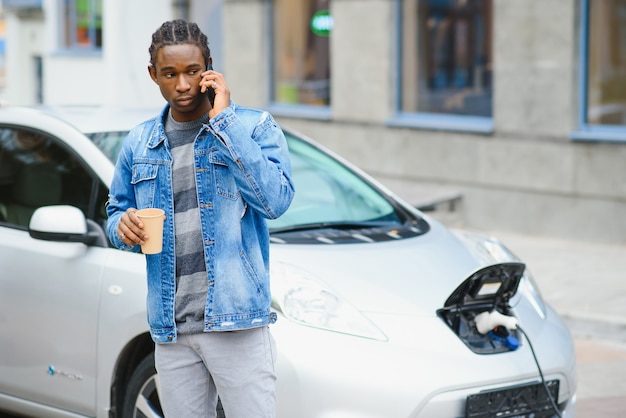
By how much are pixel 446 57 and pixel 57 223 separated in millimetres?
8280

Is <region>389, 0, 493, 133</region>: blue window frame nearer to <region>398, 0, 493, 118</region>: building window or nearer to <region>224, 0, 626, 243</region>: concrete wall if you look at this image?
<region>398, 0, 493, 118</region>: building window

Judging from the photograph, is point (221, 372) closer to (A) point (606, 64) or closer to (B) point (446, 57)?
(A) point (606, 64)

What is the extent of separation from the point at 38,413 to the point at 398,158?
7667mm

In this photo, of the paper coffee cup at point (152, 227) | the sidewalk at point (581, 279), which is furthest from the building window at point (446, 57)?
the paper coffee cup at point (152, 227)

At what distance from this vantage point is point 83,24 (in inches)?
754

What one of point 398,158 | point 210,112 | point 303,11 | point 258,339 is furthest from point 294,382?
point 303,11

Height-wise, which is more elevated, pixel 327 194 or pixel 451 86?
pixel 451 86

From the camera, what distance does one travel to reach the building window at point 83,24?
18.9m

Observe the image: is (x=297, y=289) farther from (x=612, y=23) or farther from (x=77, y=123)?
(x=612, y=23)

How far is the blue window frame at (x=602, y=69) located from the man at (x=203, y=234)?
309 inches

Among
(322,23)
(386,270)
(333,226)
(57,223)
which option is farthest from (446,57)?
(57,223)

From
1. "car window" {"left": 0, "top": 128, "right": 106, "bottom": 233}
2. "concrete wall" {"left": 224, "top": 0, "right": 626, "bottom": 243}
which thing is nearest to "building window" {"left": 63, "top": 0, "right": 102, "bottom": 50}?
"concrete wall" {"left": 224, "top": 0, "right": 626, "bottom": 243}

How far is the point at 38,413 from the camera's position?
5.16 m

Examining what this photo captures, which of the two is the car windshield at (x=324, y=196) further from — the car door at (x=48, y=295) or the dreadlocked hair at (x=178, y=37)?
the dreadlocked hair at (x=178, y=37)
